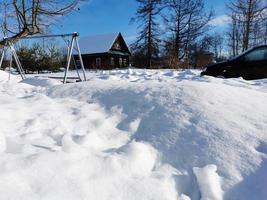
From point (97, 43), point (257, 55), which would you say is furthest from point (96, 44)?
point (257, 55)

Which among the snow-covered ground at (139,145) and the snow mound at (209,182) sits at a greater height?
the snow-covered ground at (139,145)

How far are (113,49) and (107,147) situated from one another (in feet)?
129

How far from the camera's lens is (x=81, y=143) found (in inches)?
110

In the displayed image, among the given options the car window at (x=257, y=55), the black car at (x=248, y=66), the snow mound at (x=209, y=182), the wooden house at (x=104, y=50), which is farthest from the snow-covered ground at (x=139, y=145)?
the wooden house at (x=104, y=50)

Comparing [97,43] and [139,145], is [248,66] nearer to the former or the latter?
[139,145]

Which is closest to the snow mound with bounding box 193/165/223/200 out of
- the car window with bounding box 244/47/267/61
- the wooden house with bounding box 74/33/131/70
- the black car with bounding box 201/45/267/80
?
the black car with bounding box 201/45/267/80

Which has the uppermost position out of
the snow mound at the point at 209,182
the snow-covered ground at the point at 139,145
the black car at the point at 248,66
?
the black car at the point at 248,66

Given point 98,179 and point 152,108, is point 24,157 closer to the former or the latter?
point 98,179

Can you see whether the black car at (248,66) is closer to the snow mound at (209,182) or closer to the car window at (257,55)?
the car window at (257,55)

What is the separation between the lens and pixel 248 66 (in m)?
9.90

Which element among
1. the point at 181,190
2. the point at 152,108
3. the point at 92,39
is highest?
the point at 92,39

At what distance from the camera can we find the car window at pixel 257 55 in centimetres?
984

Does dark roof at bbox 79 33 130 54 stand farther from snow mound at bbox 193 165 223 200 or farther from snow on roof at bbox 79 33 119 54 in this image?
snow mound at bbox 193 165 223 200

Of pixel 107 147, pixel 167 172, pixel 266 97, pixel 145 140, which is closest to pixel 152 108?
pixel 145 140
